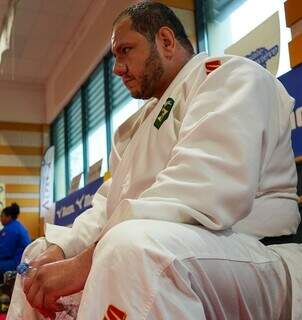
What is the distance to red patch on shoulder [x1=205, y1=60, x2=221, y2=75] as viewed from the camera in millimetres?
1047

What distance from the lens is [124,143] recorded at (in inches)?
56.1

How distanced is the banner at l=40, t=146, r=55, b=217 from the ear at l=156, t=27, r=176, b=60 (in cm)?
537

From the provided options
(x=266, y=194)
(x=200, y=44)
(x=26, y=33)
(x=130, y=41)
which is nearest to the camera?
(x=266, y=194)

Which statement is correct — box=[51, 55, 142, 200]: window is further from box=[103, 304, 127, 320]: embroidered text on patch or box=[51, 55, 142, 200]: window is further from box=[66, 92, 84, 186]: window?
box=[103, 304, 127, 320]: embroidered text on patch

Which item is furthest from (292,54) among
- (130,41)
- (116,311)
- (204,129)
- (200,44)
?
(200,44)

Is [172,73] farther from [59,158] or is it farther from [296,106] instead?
[59,158]

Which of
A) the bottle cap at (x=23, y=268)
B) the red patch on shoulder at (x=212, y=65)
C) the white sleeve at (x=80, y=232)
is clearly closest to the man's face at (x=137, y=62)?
the red patch on shoulder at (x=212, y=65)

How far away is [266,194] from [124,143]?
0.57 meters

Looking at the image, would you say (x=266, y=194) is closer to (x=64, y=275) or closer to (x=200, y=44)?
(x=64, y=275)

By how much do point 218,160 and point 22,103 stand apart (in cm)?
691

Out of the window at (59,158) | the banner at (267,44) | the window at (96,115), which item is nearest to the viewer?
the banner at (267,44)

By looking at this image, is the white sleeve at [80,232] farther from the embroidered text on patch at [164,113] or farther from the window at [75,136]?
the window at [75,136]

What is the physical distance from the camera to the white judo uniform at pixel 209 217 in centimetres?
63

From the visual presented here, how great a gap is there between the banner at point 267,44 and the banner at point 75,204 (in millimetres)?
2018
